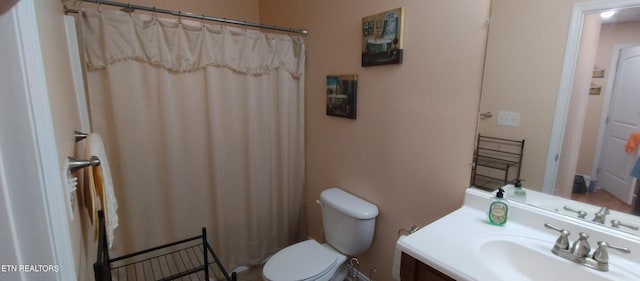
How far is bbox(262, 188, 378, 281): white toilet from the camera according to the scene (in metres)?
1.61

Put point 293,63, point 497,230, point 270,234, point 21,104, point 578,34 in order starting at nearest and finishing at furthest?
1. point 21,104
2. point 578,34
3. point 497,230
4. point 293,63
5. point 270,234

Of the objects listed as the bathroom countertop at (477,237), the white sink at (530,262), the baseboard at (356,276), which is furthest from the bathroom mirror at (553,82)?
the baseboard at (356,276)

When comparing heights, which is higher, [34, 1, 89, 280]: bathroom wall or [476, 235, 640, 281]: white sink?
[34, 1, 89, 280]: bathroom wall

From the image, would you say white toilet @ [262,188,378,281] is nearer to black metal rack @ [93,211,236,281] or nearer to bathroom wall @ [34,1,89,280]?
black metal rack @ [93,211,236,281]

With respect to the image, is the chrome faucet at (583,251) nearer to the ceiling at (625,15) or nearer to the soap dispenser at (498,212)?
the soap dispenser at (498,212)

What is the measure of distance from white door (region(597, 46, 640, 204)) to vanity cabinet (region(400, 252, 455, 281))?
707 millimetres

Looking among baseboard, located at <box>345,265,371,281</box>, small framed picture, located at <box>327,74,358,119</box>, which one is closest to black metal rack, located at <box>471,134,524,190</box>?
small framed picture, located at <box>327,74,358,119</box>

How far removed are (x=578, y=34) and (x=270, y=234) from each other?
7.23 ft

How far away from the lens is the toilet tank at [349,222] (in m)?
1.75

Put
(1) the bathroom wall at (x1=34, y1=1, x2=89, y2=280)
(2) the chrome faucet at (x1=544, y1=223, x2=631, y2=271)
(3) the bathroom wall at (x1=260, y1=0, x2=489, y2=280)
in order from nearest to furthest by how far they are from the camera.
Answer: (1) the bathroom wall at (x1=34, y1=1, x2=89, y2=280)
(2) the chrome faucet at (x1=544, y1=223, x2=631, y2=271)
(3) the bathroom wall at (x1=260, y1=0, x2=489, y2=280)

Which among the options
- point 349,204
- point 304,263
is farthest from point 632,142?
point 304,263

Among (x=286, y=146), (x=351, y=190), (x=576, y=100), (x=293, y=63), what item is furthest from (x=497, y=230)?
(x=293, y=63)

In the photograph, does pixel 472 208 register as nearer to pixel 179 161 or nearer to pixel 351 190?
pixel 351 190

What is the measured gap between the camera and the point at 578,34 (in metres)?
1.06
